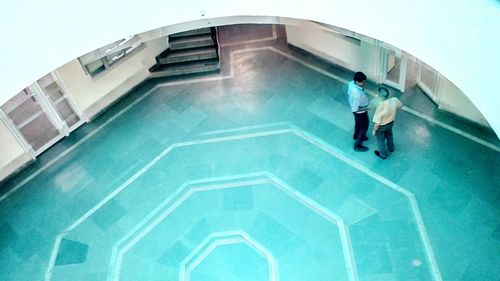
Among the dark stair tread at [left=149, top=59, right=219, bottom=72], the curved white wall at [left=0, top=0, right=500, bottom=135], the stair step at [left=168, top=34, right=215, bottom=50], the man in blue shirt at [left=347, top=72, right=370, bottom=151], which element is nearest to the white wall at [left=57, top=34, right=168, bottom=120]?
the dark stair tread at [left=149, top=59, right=219, bottom=72]

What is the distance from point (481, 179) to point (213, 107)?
6013 millimetres

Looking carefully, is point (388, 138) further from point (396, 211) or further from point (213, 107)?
point (213, 107)

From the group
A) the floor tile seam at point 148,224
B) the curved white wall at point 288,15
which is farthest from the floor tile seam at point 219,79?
the curved white wall at point 288,15

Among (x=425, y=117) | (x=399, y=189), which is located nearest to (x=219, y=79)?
(x=425, y=117)

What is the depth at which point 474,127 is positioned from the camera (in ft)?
28.9

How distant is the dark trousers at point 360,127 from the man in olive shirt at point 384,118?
35 centimetres

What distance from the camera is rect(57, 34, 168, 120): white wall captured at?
1012 cm

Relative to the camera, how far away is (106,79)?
35.1ft

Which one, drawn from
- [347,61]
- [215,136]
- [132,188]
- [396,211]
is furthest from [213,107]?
[396,211]

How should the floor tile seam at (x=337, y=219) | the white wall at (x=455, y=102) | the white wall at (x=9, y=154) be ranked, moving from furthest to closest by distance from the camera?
the white wall at (x=9, y=154) → the white wall at (x=455, y=102) → the floor tile seam at (x=337, y=219)

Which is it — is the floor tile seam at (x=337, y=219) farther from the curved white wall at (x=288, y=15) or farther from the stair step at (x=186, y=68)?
the stair step at (x=186, y=68)

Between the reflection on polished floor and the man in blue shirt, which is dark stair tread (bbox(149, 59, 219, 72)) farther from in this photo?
the man in blue shirt

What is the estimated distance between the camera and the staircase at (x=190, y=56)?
1169cm

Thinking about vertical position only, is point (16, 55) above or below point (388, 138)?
above
